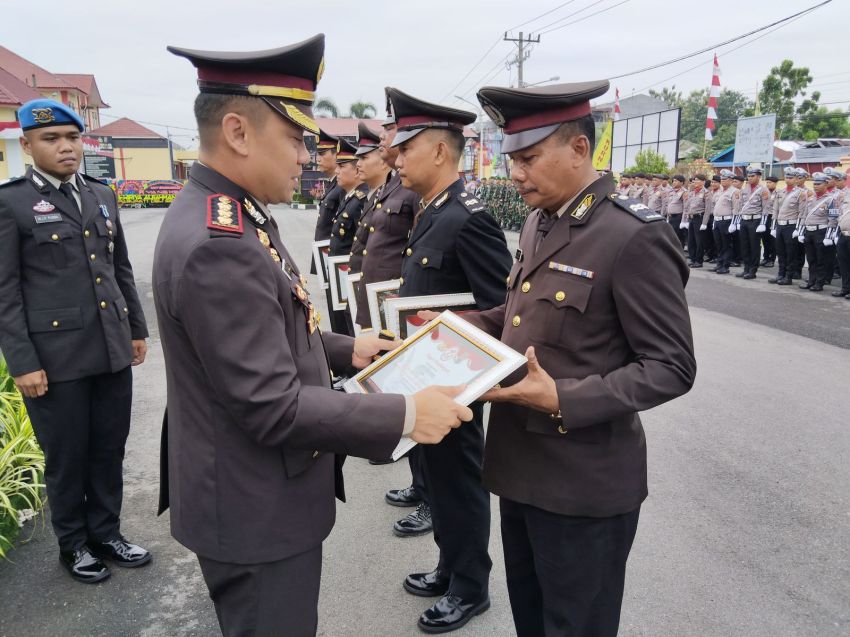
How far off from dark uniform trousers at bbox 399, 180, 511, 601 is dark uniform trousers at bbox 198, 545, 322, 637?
3.80ft

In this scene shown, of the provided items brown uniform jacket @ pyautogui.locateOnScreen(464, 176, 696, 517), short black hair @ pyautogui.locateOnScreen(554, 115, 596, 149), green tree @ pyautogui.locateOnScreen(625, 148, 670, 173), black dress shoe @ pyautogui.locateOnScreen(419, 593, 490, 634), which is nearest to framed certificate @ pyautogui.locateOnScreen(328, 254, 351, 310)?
black dress shoe @ pyautogui.locateOnScreen(419, 593, 490, 634)

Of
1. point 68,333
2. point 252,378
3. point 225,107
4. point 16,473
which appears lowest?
point 16,473

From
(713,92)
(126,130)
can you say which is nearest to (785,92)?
(713,92)

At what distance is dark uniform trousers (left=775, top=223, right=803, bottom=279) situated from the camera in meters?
12.1

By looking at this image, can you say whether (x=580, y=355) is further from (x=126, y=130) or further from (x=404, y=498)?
(x=126, y=130)

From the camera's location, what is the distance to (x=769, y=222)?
13.8 metres

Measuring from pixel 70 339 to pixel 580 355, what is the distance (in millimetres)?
2414

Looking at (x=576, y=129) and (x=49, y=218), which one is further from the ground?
(x=576, y=129)

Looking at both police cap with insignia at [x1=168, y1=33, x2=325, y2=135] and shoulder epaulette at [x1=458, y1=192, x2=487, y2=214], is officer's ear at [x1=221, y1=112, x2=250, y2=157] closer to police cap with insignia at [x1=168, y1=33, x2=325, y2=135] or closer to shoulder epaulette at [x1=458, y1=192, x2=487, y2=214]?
police cap with insignia at [x1=168, y1=33, x2=325, y2=135]

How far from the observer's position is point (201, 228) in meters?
1.42

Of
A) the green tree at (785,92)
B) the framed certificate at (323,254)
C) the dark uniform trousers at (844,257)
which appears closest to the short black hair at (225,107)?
the framed certificate at (323,254)

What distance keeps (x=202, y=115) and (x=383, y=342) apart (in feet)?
3.14

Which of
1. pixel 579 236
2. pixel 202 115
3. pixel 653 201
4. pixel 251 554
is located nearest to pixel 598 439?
pixel 579 236

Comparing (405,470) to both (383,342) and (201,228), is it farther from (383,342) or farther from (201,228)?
(201,228)
